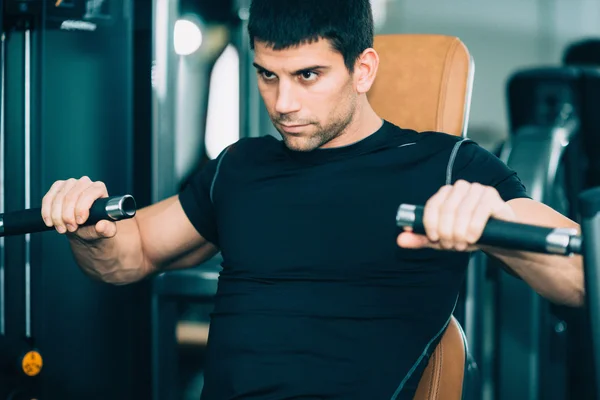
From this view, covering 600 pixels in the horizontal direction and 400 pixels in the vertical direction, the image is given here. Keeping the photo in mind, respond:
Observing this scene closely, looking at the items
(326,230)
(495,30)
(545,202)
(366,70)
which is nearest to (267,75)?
(366,70)

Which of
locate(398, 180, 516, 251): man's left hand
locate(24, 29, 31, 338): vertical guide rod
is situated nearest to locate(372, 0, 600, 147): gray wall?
locate(24, 29, 31, 338): vertical guide rod

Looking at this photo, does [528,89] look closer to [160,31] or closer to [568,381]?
[568,381]

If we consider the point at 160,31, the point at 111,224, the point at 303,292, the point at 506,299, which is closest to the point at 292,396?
the point at 303,292

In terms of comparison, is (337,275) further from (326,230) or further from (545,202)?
(545,202)

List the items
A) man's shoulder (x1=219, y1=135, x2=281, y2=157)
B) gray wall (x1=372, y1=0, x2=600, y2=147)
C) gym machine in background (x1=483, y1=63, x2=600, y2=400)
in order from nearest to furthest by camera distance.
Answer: man's shoulder (x1=219, y1=135, x2=281, y2=157)
gym machine in background (x1=483, y1=63, x2=600, y2=400)
gray wall (x1=372, y1=0, x2=600, y2=147)

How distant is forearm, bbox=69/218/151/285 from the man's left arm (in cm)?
69

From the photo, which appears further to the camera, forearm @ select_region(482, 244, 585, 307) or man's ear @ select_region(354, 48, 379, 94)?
man's ear @ select_region(354, 48, 379, 94)

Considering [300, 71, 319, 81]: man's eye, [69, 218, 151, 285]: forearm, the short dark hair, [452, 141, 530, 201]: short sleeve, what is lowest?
[69, 218, 151, 285]: forearm

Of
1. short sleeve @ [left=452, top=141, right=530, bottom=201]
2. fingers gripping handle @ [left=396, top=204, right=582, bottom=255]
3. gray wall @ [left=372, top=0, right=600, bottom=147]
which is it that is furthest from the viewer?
gray wall @ [left=372, top=0, right=600, bottom=147]

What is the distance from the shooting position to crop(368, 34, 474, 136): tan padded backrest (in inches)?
58.1

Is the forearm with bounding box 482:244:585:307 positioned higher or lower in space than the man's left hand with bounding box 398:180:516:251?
lower

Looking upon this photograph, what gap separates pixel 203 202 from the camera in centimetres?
153

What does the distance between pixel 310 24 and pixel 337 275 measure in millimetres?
429

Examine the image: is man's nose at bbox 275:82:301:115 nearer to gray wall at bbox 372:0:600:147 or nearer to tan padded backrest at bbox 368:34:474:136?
tan padded backrest at bbox 368:34:474:136
